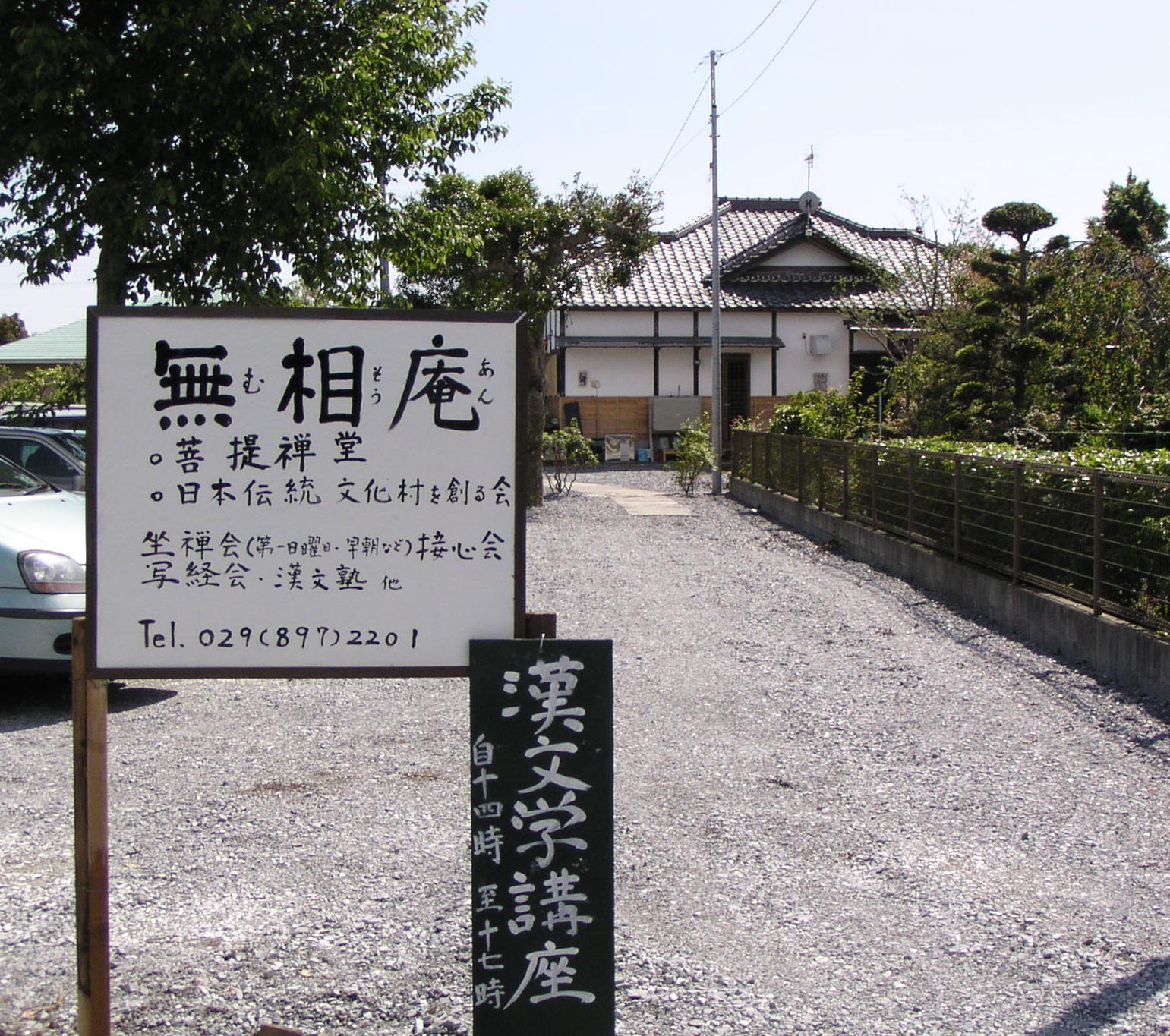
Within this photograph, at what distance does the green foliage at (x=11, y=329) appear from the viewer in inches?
2479

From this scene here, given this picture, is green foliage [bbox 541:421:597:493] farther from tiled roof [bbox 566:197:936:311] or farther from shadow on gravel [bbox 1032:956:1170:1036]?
shadow on gravel [bbox 1032:956:1170:1036]

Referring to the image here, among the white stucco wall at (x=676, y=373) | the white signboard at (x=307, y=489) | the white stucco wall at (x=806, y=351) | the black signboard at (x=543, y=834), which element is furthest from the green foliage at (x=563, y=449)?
the black signboard at (x=543, y=834)

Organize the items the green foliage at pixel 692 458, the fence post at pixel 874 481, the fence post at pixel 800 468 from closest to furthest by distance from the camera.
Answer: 1. the fence post at pixel 874 481
2. the fence post at pixel 800 468
3. the green foliage at pixel 692 458

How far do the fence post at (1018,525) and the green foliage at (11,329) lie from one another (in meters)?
62.3

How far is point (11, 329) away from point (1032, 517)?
6439 centimetres

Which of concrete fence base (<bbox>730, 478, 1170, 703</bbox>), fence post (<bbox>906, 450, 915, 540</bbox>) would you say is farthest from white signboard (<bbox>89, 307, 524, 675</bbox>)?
fence post (<bbox>906, 450, 915, 540</bbox>)

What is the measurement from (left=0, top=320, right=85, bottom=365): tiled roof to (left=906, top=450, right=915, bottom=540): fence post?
2161cm

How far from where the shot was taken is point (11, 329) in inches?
2504

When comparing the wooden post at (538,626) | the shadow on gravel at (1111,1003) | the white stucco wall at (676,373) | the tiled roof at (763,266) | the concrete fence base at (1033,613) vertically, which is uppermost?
the tiled roof at (763,266)

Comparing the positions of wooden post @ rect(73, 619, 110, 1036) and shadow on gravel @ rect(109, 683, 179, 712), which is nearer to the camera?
wooden post @ rect(73, 619, 110, 1036)

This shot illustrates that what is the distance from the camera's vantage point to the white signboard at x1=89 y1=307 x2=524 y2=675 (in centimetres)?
300

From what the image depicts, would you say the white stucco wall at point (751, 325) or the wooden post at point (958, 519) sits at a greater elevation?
the white stucco wall at point (751, 325)

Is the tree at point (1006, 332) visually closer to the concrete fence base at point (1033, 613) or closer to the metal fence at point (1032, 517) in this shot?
the metal fence at point (1032, 517)

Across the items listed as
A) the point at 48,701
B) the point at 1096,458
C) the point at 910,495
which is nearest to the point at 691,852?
the point at 48,701
